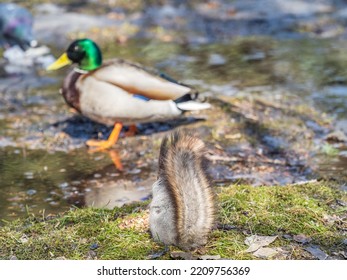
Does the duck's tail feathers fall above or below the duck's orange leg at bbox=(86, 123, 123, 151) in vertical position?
above

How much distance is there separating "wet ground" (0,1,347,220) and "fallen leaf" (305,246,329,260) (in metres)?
0.75

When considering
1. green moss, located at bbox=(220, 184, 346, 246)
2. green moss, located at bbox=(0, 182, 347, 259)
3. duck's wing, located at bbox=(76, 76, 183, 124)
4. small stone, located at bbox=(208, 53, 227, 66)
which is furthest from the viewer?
small stone, located at bbox=(208, 53, 227, 66)

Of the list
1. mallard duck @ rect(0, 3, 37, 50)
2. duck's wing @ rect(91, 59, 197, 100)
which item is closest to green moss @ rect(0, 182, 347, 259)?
duck's wing @ rect(91, 59, 197, 100)

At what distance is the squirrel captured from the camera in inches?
164

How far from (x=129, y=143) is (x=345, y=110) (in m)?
2.64

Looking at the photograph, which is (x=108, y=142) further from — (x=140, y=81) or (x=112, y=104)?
(x=140, y=81)

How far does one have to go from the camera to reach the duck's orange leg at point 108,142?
7.60 meters

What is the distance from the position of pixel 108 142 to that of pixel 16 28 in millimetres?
5212

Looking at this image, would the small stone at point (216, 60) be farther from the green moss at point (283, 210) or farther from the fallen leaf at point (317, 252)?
the fallen leaf at point (317, 252)

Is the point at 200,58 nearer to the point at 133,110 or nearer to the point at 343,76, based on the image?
the point at 343,76

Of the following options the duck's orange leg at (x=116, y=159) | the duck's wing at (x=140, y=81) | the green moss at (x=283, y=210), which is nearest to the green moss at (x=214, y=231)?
the green moss at (x=283, y=210)

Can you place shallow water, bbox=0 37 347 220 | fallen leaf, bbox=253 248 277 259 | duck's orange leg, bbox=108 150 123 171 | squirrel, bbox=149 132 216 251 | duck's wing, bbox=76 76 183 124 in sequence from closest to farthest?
squirrel, bbox=149 132 216 251 → fallen leaf, bbox=253 248 277 259 → shallow water, bbox=0 37 347 220 → duck's orange leg, bbox=108 150 123 171 → duck's wing, bbox=76 76 183 124

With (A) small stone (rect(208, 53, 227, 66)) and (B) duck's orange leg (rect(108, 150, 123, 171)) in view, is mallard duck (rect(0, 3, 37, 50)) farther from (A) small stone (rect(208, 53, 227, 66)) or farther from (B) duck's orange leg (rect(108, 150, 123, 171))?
(B) duck's orange leg (rect(108, 150, 123, 171))
